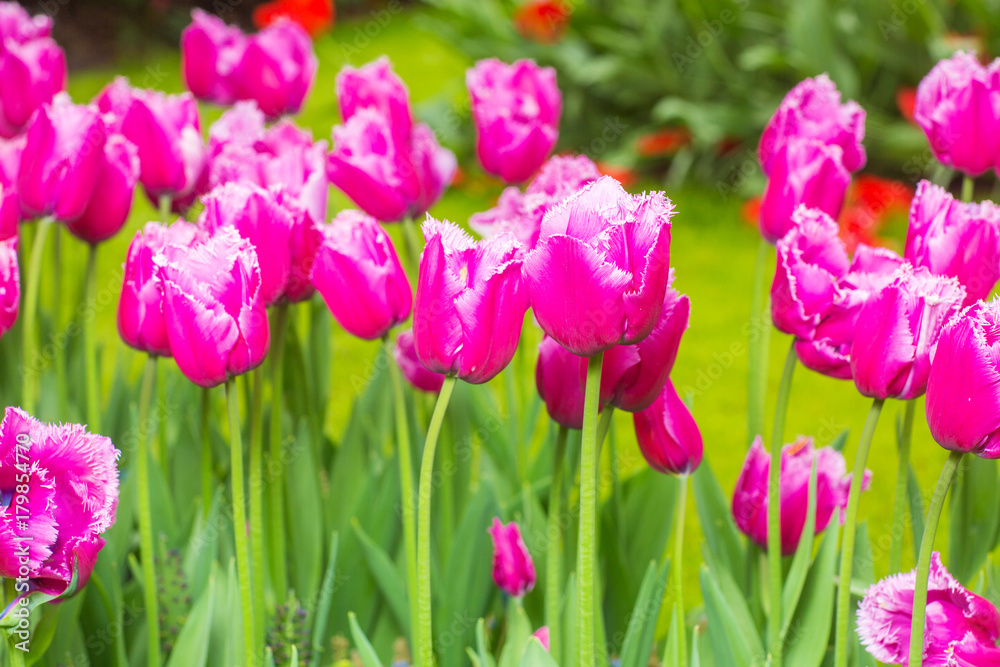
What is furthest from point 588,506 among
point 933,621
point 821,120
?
point 821,120

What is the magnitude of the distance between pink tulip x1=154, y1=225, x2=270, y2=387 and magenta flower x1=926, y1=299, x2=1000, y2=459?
638mm

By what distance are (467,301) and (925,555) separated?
456 mm

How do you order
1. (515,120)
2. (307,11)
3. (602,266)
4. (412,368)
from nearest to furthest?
(602,266), (412,368), (515,120), (307,11)

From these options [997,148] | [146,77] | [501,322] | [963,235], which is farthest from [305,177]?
[146,77]

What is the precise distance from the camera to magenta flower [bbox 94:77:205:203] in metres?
1.58

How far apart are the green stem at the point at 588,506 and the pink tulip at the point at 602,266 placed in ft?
0.12

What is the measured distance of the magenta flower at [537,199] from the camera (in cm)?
120

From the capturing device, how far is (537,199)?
121cm

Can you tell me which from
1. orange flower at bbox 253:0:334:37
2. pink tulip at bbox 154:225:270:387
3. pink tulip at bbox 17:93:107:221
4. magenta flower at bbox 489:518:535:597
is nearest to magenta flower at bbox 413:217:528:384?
pink tulip at bbox 154:225:270:387

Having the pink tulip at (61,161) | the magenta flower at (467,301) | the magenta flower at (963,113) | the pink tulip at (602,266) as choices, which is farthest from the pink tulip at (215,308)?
the magenta flower at (963,113)

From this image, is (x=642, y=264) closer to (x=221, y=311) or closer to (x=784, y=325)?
(x=784, y=325)

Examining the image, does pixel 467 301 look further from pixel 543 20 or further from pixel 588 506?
pixel 543 20

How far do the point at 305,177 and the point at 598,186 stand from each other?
25.1 inches

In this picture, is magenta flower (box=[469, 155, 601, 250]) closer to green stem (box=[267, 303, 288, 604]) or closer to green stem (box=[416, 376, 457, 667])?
green stem (box=[416, 376, 457, 667])
